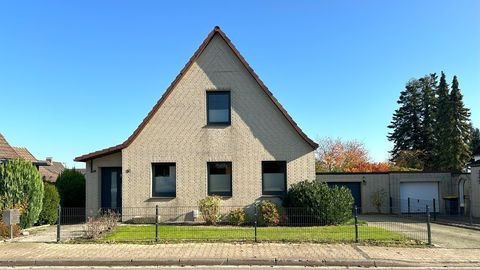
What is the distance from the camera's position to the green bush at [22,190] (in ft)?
57.9

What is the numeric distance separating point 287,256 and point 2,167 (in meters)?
12.1

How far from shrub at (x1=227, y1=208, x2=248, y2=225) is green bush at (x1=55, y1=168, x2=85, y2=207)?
858cm

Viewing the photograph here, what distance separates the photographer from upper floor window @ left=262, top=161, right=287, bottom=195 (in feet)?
67.7

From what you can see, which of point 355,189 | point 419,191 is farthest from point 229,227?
point 419,191

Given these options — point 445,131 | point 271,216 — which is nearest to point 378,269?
point 271,216

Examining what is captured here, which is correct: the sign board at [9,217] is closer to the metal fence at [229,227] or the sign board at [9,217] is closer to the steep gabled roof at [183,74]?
the metal fence at [229,227]

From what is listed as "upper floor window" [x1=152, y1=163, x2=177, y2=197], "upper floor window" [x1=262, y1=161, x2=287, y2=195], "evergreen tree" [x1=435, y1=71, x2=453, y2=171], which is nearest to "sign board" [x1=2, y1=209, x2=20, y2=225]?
"upper floor window" [x1=152, y1=163, x2=177, y2=197]

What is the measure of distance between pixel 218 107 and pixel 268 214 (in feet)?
17.5

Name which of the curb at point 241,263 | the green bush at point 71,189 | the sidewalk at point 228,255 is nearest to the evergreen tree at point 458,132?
the sidewalk at point 228,255

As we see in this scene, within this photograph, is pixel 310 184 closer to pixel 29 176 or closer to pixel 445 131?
pixel 29 176

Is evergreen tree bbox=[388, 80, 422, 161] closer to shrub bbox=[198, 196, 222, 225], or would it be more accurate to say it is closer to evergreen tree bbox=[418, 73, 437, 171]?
evergreen tree bbox=[418, 73, 437, 171]

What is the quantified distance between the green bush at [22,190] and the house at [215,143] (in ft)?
11.6

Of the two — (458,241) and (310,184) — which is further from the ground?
(310,184)

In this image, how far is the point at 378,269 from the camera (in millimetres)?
10945
